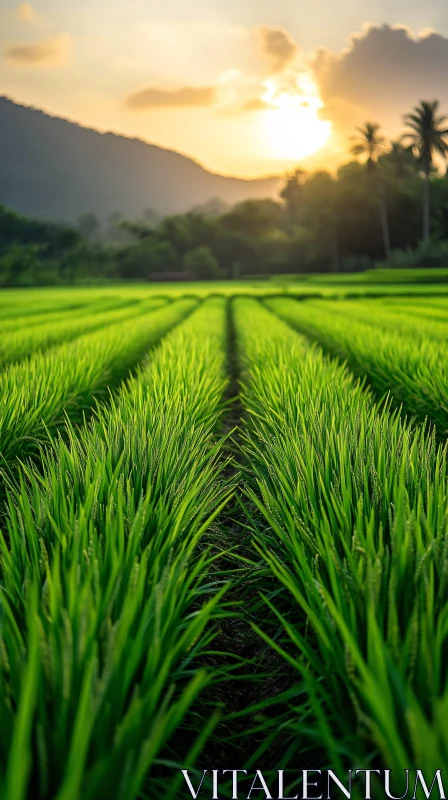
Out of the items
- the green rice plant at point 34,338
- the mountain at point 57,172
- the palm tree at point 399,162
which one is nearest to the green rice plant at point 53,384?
the green rice plant at point 34,338

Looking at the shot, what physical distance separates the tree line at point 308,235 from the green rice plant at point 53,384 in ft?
102

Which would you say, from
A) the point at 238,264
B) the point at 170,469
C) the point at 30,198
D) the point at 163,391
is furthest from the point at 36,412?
the point at 30,198

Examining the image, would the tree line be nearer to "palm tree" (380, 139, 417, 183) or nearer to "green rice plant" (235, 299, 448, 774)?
"palm tree" (380, 139, 417, 183)

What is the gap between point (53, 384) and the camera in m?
3.67

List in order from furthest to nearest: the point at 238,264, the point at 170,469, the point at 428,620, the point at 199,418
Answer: the point at 238,264
the point at 199,418
the point at 170,469
the point at 428,620

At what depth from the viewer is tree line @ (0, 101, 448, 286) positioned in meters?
41.5

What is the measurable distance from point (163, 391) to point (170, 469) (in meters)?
1.49

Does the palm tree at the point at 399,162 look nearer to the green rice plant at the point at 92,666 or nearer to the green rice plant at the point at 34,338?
the green rice plant at the point at 34,338

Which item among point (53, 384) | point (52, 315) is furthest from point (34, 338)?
point (52, 315)

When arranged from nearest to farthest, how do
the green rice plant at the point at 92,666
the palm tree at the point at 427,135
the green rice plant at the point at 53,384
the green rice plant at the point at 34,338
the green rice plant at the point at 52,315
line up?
the green rice plant at the point at 92,666 → the green rice plant at the point at 53,384 → the green rice plant at the point at 34,338 → the green rice plant at the point at 52,315 → the palm tree at the point at 427,135

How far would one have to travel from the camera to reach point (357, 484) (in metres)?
1.76

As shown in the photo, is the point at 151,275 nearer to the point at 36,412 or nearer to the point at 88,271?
the point at 88,271

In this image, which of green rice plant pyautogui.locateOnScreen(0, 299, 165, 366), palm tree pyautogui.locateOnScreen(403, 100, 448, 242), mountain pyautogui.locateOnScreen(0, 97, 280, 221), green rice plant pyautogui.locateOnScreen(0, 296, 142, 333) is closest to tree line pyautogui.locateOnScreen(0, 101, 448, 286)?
palm tree pyautogui.locateOnScreen(403, 100, 448, 242)

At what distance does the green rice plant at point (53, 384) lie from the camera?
113 inches
